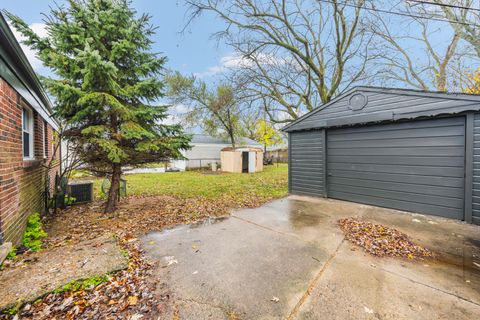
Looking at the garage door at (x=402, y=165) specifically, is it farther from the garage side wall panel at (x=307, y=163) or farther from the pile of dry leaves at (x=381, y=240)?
the pile of dry leaves at (x=381, y=240)

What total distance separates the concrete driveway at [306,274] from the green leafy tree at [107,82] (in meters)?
2.27

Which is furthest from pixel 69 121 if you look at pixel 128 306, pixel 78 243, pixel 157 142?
pixel 128 306

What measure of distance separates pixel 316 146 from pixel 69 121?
669 centimetres

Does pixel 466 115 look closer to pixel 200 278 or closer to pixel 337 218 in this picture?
pixel 337 218

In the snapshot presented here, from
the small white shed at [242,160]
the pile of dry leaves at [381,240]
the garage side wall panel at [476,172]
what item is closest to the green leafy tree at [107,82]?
the pile of dry leaves at [381,240]

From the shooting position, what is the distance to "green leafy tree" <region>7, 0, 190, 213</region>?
157 inches

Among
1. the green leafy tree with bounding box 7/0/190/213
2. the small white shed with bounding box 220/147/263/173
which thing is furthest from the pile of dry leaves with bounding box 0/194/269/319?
the small white shed with bounding box 220/147/263/173

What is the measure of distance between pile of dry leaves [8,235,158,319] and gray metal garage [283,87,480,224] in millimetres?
5751

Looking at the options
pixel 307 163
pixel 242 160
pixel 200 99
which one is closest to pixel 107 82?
pixel 307 163

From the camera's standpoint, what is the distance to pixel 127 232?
3840 millimetres

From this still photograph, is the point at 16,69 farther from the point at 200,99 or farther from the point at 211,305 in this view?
the point at 200,99

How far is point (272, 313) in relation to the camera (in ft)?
6.13

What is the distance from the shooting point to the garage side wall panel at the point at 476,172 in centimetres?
400

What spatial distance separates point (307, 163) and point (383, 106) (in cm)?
267
